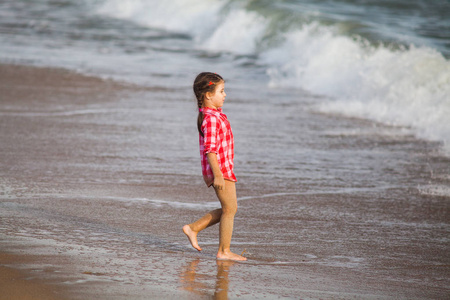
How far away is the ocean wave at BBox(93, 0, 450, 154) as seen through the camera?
447 inches

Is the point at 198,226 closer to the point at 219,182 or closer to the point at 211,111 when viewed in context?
the point at 219,182

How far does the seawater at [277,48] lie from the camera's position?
1220 cm

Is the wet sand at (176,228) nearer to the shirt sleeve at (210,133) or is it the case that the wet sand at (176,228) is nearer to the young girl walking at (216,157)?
the young girl walking at (216,157)

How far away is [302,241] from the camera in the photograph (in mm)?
5137

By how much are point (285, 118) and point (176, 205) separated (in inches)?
194

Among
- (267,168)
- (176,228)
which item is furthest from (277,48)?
(176,228)

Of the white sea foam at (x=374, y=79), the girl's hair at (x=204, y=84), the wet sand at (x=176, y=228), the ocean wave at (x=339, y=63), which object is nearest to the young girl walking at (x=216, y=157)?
the girl's hair at (x=204, y=84)

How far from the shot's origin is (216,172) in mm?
4473

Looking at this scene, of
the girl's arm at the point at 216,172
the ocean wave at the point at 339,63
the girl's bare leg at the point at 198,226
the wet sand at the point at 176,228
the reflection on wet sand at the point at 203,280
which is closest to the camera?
the reflection on wet sand at the point at 203,280

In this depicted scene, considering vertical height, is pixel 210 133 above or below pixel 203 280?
above

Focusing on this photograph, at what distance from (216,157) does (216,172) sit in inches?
4.5

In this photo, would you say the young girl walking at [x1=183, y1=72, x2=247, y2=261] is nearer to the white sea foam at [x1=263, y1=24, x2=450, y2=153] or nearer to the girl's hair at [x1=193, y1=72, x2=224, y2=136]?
the girl's hair at [x1=193, y1=72, x2=224, y2=136]

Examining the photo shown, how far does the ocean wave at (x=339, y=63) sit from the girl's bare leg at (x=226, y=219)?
16.2ft

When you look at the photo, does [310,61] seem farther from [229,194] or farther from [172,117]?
[229,194]
